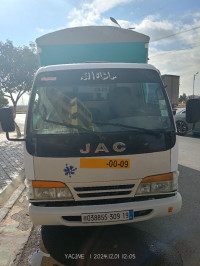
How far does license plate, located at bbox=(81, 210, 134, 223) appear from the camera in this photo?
258 centimetres

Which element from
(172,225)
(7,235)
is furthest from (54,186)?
(172,225)

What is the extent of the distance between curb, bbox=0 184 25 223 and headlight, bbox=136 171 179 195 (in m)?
2.52

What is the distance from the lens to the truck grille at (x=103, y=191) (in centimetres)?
263

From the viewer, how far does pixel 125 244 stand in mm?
2934

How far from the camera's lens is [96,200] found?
2.68m

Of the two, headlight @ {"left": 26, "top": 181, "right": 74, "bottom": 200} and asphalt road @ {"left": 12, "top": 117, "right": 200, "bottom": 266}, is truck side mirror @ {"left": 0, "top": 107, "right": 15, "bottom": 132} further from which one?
asphalt road @ {"left": 12, "top": 117, "right": 200, "bottom": 266}

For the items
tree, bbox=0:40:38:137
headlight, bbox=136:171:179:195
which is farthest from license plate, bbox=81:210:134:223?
tree, bbox=0:40:38:137

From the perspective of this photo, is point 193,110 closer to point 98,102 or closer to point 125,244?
point 98,102

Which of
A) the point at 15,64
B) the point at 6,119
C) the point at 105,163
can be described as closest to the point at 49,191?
the point at 105,163

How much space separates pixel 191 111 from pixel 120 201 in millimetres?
1574

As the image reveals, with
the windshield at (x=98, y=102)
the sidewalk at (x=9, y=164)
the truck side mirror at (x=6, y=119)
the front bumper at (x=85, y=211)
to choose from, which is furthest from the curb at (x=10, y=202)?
the windshield at (x=98, y=102)

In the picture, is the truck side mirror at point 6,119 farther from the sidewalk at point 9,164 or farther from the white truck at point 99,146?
the sidewalk at point 9,164

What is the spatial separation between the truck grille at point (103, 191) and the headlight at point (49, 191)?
137 mm

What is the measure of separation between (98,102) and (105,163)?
2.77 ft
